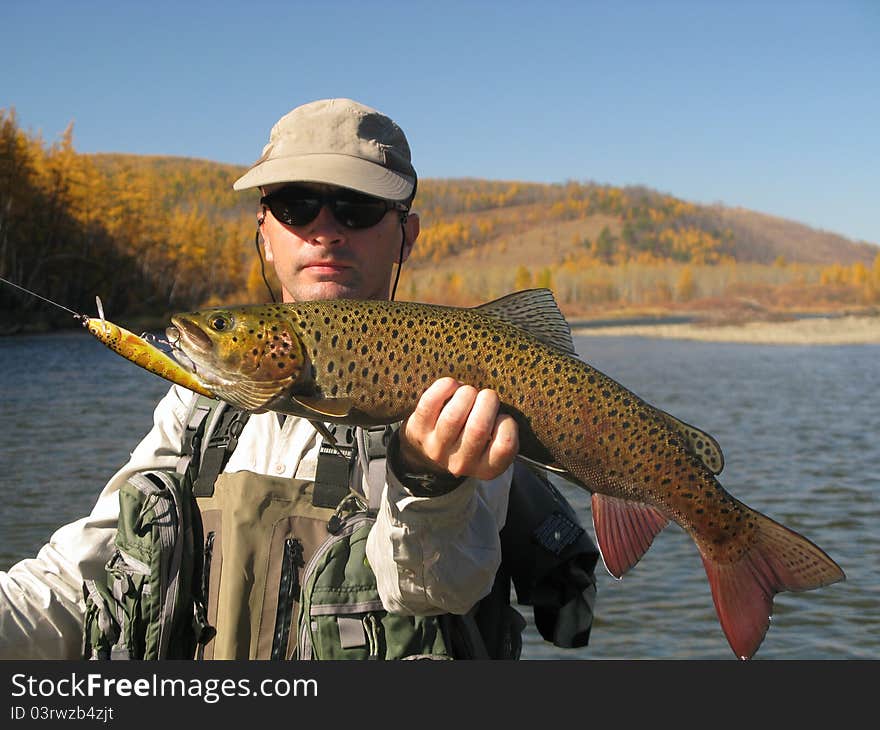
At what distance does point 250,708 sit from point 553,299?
4.74ft

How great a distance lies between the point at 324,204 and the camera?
3.17m

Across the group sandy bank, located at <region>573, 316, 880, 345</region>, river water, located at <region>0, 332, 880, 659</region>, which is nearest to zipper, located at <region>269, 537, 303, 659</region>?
river water, located at <region>0, 332, 880, 659</region>

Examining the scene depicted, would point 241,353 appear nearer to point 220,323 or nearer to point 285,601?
point 220,323

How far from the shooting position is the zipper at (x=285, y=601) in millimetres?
2846

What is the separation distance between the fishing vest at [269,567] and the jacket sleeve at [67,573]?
0.13m

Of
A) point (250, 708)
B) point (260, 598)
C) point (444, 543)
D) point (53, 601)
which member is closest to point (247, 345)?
point (444, 543)

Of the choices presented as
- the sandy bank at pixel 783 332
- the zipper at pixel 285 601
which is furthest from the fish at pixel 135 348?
the sandy bank at pixel 783 332

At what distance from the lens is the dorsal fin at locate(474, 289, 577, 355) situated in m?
2.47

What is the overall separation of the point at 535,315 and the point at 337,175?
959mm

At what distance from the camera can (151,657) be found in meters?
2.91

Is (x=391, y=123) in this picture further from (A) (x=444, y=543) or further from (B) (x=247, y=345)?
(A) (x=444, y=543)

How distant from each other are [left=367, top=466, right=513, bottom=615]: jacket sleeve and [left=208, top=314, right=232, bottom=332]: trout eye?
0.53 meters

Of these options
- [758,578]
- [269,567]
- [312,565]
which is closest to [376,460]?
[312,565]

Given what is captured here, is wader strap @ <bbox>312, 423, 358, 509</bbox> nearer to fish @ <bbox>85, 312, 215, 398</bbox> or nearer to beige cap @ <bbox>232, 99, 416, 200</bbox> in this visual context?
fish @ <bbox>85, 312, 215, 398</bbox>
